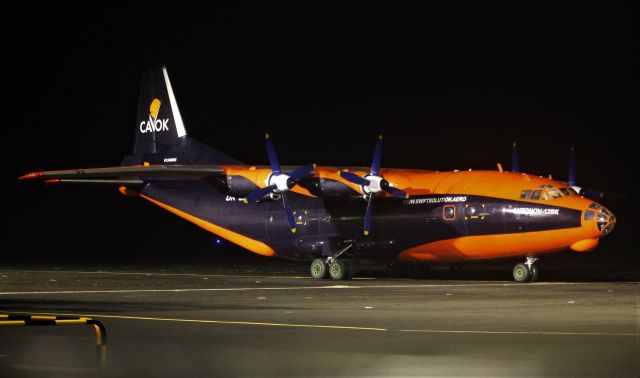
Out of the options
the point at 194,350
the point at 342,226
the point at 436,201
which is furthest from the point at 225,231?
the point at 194,350

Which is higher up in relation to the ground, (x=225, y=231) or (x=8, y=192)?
(x=8, y=192)

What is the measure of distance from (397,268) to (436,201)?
179 inches

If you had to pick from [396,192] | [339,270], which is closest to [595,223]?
[396,192]

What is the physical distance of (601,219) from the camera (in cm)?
3148

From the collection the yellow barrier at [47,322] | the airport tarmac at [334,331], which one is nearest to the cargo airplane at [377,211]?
the airport tarmac at [334,331]

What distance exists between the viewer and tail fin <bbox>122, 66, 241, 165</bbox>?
144 ft

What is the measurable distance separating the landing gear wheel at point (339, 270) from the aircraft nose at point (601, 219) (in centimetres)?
821

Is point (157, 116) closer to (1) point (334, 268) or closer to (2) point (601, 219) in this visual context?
(1) point (334, 268)

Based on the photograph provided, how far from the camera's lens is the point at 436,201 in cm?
3456

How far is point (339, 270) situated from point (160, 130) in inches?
520

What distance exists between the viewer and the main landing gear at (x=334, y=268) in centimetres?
3556

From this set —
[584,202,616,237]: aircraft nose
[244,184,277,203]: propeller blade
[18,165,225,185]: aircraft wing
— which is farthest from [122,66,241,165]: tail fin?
[584,202,616,237]: aircraft nose

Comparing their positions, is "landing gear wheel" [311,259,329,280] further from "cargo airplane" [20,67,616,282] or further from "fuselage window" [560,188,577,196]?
"fuselage window" [560,188,577,196]

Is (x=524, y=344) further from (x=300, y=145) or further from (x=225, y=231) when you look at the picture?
(x=300, y=145)
